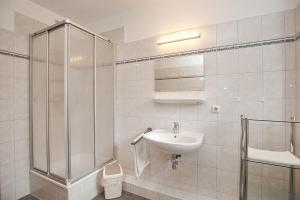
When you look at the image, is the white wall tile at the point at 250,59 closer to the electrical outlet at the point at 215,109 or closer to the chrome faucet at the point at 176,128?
the electrical outlet at the point at 215,109

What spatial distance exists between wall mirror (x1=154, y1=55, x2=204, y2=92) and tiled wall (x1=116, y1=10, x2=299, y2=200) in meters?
0.09

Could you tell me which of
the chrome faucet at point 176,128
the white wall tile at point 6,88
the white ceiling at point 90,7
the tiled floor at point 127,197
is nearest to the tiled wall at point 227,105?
the chrome faucet at point 176,128

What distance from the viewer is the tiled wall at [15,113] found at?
1705 millimetres

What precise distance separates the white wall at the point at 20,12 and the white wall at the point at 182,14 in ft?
2.31

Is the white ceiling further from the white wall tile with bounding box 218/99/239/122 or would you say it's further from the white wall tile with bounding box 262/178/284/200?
the white wall tile with bounding box 262/178/284/200

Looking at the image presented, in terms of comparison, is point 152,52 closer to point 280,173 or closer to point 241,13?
point 241,13

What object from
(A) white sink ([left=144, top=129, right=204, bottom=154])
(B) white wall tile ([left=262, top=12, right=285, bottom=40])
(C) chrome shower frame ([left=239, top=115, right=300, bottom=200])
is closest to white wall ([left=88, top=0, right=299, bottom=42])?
(B) white wall tile ([left=262, top=12, right=285, bottom=40])

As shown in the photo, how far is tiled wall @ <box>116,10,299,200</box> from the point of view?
1.41m

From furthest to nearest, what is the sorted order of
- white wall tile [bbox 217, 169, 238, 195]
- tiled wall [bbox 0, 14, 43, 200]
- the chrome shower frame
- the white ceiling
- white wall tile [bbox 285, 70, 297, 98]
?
the white ceiling, tiled wall [bbox 0, 14, 43, 200], white wall tile [bbox 217, 169, 238, 195], white wall tile [bbox 285, 70, 297, 98], the chrome shower frame

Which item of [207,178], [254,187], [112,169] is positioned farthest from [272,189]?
[112,169]

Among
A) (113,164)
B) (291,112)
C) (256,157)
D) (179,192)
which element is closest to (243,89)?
(291,112)

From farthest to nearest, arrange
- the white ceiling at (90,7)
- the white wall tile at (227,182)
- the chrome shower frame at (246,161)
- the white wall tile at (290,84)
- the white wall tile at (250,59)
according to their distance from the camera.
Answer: the white ceiling at (90,7) → the white wall tile at (227,182) → the white wall tile at (250,59) → the white wall tile at (290,84) → the chrome shower frame at (246,161)

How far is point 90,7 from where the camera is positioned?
211 centimetres

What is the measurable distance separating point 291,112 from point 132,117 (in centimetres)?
172
